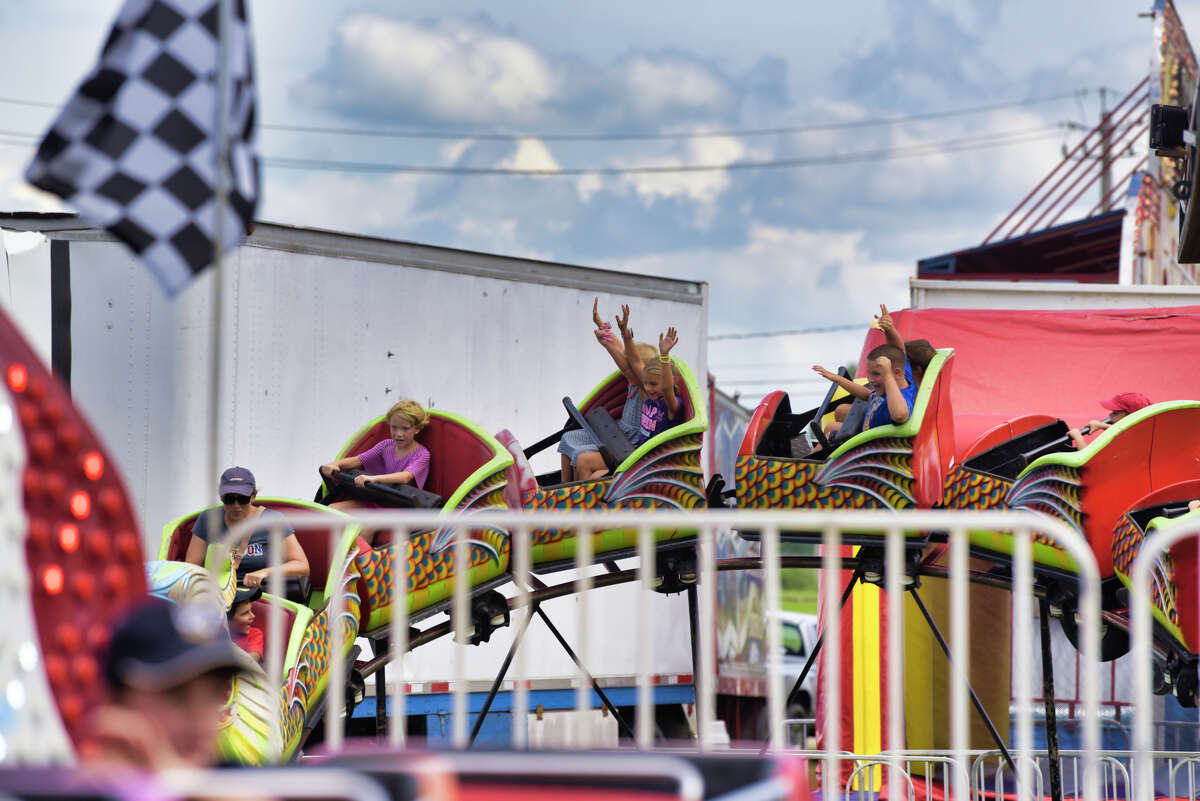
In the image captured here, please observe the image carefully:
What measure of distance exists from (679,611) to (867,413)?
3.53 metres

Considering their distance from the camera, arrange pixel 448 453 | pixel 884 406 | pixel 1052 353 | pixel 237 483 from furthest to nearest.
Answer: pixel 1052 353, pixel 448 453, pixel 884 406, pixel 237 483

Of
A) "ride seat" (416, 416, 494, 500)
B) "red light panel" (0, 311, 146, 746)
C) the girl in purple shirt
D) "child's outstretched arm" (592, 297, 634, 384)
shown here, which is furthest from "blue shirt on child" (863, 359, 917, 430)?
"red light panel" (0, 311, 146, 746)

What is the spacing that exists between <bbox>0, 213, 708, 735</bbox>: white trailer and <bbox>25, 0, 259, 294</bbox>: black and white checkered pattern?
4185 mm

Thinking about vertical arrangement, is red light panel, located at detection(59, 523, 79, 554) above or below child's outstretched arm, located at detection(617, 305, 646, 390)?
below

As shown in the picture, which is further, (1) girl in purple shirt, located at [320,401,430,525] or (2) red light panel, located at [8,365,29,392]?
(1) girl in purple shirt, located at [320,401,430,525]

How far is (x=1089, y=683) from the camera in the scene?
3.12 metres

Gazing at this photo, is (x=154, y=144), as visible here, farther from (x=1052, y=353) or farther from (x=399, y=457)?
(x=1052, y=353)

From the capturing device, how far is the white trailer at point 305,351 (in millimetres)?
8211

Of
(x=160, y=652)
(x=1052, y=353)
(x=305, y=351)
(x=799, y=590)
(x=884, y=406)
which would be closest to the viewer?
(x=160, y=652)

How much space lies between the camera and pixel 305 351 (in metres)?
8.58

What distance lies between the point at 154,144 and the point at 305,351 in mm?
5045

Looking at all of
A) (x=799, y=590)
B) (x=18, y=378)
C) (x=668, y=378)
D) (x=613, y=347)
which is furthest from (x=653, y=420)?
(x=799, y=590)

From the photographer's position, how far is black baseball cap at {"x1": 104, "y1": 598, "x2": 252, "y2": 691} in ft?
7.31

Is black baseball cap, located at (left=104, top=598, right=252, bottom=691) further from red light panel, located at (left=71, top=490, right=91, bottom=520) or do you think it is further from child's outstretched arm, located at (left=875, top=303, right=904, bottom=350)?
child's outstretched arm, located at (left=875, top=303, right=904, bottom=350)
